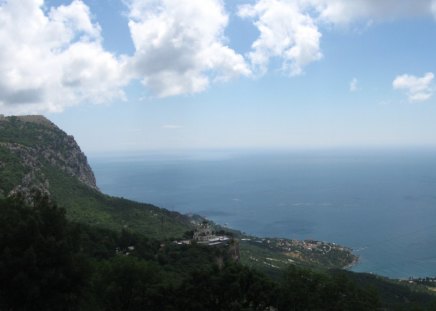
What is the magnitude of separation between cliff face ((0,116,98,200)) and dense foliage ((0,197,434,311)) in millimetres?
45402

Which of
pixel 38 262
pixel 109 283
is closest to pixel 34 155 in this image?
pixel 109 283

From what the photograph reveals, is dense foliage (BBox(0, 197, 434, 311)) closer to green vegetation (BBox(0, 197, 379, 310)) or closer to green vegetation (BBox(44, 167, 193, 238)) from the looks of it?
green vegetation (BBox(0, 197, 379, 310))

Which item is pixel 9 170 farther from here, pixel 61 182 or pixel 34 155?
pixel 34 155

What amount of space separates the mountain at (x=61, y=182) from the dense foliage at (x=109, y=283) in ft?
132

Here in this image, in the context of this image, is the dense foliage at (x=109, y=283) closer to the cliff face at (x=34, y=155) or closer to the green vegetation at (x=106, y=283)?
the green vegetation at (x=106, y=283)

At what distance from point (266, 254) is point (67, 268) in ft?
298

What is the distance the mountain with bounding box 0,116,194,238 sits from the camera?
259ft

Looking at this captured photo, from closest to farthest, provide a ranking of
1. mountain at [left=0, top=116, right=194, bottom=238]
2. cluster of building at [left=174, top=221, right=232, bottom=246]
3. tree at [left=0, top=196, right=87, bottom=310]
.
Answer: tree at [left=0, top=196, right=87, bottom=310] → cluster of building at [left=174, top=221, right=232, bottom=246] → mountain at [left=0, top=116, right=194, bottom=238]

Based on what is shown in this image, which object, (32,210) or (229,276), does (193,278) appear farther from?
(32,210)

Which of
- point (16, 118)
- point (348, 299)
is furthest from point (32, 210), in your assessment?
point (16, 118)

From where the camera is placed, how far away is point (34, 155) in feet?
341

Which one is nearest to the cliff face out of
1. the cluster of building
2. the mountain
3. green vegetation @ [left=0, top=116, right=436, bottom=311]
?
the mountain

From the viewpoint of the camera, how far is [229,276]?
83.0 ft

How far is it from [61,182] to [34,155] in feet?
38.4
